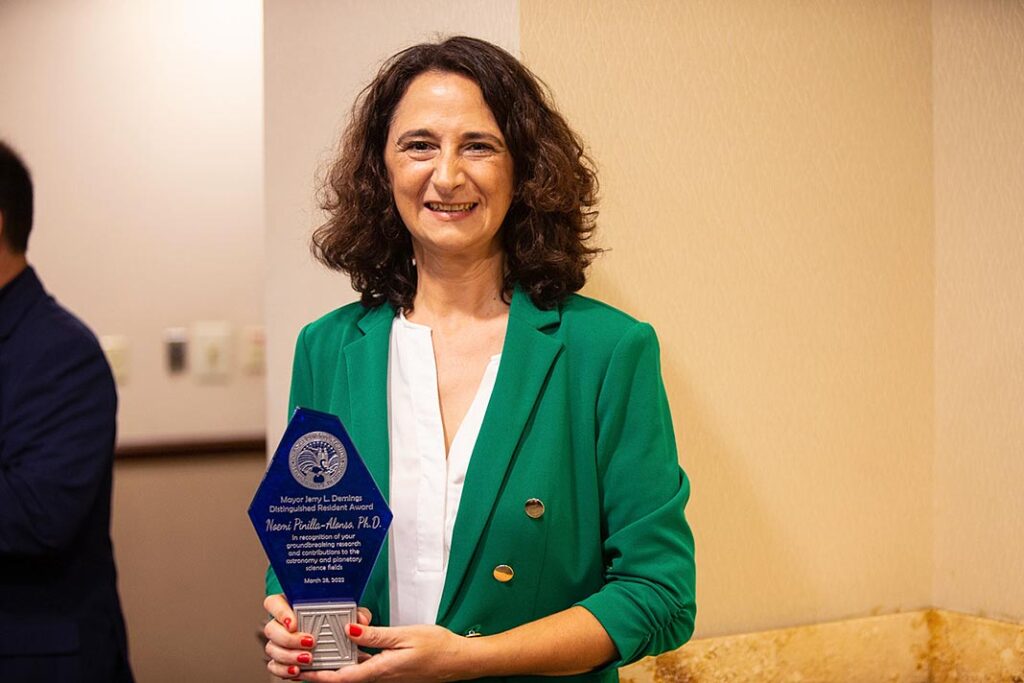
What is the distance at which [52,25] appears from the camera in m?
3.09

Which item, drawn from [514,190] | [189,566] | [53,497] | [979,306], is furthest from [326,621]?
[189,566]

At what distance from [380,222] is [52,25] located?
208cm

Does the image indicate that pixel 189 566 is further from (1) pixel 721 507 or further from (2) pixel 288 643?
(2) pixel 288 643

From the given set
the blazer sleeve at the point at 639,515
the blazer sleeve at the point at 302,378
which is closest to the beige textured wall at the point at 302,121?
the blazer sleeve at the point at 302,378

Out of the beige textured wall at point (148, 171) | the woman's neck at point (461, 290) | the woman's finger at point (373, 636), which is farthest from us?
the beige textured wall at point (148, 171)

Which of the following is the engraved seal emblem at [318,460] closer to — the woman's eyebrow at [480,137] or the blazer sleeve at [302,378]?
the blazer sleeve at [302,378]

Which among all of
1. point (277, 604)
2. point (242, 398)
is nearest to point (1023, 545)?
point (277, 604)

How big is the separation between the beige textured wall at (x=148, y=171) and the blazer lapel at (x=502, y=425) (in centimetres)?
214

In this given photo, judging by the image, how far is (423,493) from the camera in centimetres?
134

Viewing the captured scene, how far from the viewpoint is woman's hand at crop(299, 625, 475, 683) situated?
1183 millimetres

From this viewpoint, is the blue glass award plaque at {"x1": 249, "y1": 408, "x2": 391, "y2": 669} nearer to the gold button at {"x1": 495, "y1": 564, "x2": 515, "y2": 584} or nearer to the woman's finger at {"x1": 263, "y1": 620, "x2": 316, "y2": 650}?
the woman's finger at {"x1": 263, "y1": 620, "x2": 316, "y2": 650}

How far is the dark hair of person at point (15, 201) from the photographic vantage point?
2043 mm

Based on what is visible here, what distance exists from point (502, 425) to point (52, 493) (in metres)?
0.93

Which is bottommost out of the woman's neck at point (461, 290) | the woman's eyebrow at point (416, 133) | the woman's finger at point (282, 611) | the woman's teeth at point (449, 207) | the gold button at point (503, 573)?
the woman's finger at point (282, 611)
